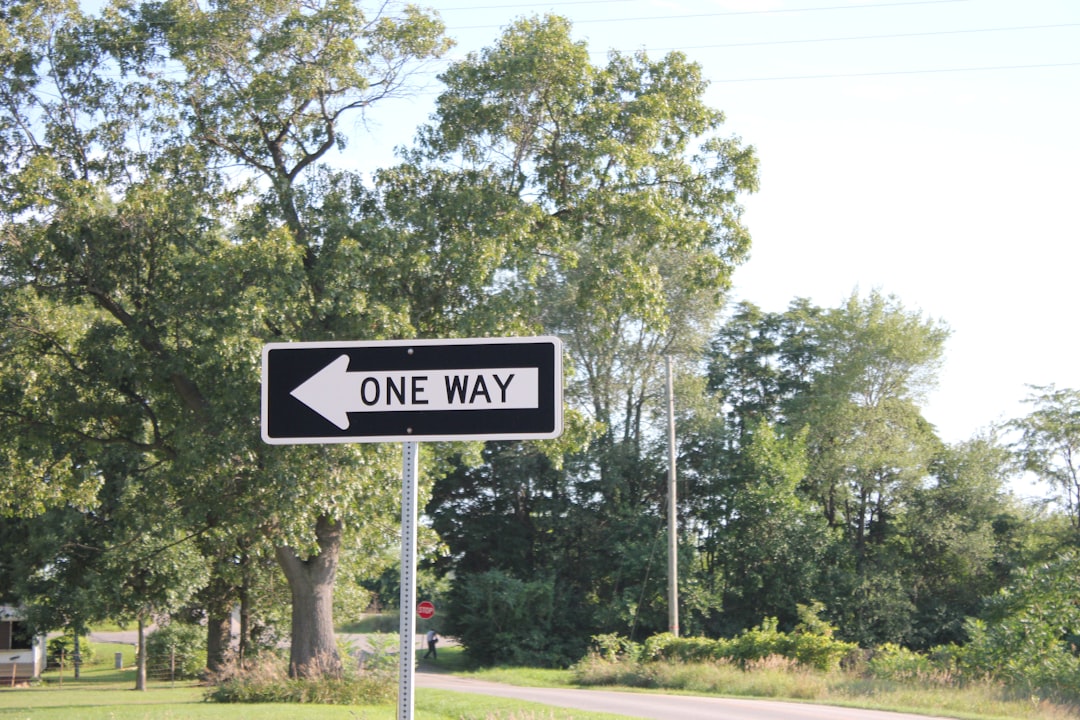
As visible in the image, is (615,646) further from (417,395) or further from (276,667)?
(417,395)

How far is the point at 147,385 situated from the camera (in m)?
18.7

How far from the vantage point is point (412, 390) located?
3352 millimetres

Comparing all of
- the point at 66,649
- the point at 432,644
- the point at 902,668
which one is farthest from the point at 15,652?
the point at 902,668

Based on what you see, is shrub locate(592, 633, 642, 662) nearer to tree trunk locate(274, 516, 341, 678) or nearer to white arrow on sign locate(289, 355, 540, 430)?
tree trunk locate(274, 516, 341, 678)

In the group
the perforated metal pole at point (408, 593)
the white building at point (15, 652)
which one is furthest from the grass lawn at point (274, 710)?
the perforated metal pole at point (408, 593)

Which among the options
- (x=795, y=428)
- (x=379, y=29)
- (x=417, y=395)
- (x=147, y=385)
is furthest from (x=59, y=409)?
(x=795, y=428)

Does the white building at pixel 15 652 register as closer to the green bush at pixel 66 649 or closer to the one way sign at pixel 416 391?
the green bush at pixel 66 649

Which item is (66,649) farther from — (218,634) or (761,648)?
(761,648)

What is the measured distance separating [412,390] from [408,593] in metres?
0.62

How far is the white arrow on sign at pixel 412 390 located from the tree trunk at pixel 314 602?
17967 mm

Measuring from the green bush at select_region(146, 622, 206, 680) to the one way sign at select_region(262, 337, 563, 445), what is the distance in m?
39.0

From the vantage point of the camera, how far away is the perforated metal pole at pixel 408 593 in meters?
3.01

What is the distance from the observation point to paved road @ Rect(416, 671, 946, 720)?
2080 centimetres

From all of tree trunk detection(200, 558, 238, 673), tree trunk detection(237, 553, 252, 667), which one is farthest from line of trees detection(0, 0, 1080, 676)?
tree trunk detection(200, 558, 238, 673)
